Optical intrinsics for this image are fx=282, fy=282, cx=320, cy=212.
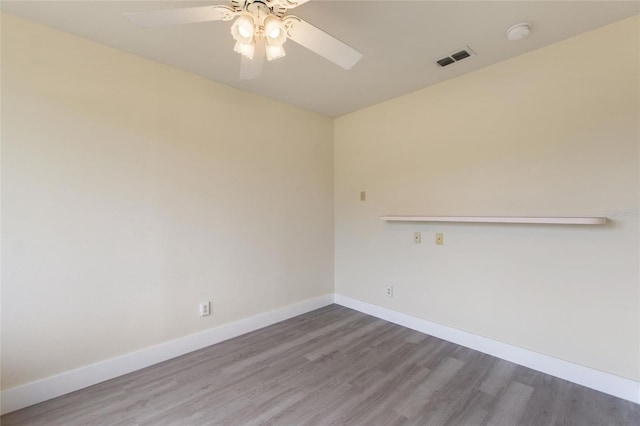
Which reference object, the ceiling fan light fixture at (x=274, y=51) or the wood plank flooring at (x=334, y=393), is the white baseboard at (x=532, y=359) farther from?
the ceiling fan light fixture at (x=274, y=51)

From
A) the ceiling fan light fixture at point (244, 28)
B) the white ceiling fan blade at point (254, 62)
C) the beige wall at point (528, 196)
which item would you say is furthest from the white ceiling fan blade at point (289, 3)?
the beige wall at point (528, 196)

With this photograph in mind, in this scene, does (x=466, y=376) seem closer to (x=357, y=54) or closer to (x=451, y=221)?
(x=451, y=221)

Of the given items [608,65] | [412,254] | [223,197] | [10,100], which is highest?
[608,65]

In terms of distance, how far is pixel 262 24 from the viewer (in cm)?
148

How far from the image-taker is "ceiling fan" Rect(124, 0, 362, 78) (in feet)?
4.38

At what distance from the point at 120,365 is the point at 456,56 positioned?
357 cm

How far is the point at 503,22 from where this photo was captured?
187 centimetres

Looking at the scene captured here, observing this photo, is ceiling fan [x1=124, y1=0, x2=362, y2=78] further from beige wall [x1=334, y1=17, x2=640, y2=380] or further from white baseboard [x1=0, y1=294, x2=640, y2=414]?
white baseboard [x1=0, y1=294, x2=640, y2=414]

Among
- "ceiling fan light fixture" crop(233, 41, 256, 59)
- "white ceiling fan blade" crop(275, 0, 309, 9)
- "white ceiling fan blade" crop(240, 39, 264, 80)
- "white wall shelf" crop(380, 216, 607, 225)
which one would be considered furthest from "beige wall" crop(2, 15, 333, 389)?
"white ceiling fan blade" crop(275, 0, 309, 9)

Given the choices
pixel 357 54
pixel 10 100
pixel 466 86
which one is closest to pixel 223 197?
pixel 10 100

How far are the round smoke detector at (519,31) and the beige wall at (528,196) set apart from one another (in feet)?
1.14

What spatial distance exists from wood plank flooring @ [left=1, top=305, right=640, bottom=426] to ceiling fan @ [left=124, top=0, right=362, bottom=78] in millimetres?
2118

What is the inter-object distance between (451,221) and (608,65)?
1470 millimetres

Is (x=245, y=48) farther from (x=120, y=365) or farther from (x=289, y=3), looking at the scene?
(x=120, y=365)
